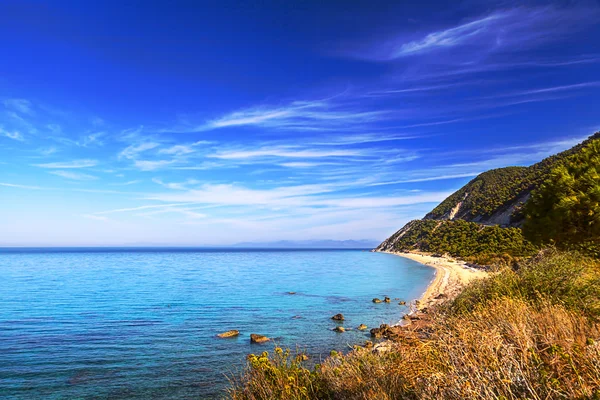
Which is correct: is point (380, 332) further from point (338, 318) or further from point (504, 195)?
point (504, 195)

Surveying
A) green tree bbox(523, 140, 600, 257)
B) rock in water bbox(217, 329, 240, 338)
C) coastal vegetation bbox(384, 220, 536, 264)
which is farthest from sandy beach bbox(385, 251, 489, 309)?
rock in water bbox(217, 329, 240, 338)

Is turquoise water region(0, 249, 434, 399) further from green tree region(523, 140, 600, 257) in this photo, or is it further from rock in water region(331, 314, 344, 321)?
green tree region(523, 140, 600, 257)

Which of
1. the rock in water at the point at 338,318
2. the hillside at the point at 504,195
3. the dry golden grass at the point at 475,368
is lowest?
the rock in water at the point at 338,318

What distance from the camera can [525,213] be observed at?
122 feet

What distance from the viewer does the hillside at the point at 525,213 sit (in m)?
28.3

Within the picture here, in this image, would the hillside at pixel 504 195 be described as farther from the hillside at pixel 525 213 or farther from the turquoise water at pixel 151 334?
the turquoise water at pixel 151 334

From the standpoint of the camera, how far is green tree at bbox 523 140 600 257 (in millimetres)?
27172

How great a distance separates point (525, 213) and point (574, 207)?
29.3 ft

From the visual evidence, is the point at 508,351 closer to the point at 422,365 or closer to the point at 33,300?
the point at 422,365

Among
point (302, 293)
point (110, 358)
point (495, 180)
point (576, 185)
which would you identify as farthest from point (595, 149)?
point (495, 180)

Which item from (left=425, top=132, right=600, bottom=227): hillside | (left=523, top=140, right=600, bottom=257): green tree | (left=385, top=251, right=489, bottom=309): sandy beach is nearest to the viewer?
(left=523, top=140, right=600, bottom=257): green tree

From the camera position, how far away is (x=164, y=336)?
24.9 meters

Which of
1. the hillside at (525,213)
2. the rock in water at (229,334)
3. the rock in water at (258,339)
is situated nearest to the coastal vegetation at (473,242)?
the hillside at (525,213)

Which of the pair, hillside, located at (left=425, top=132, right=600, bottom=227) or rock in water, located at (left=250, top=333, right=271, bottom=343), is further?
hillside, located at (left=425, top=132, right=600, bottom=227)
